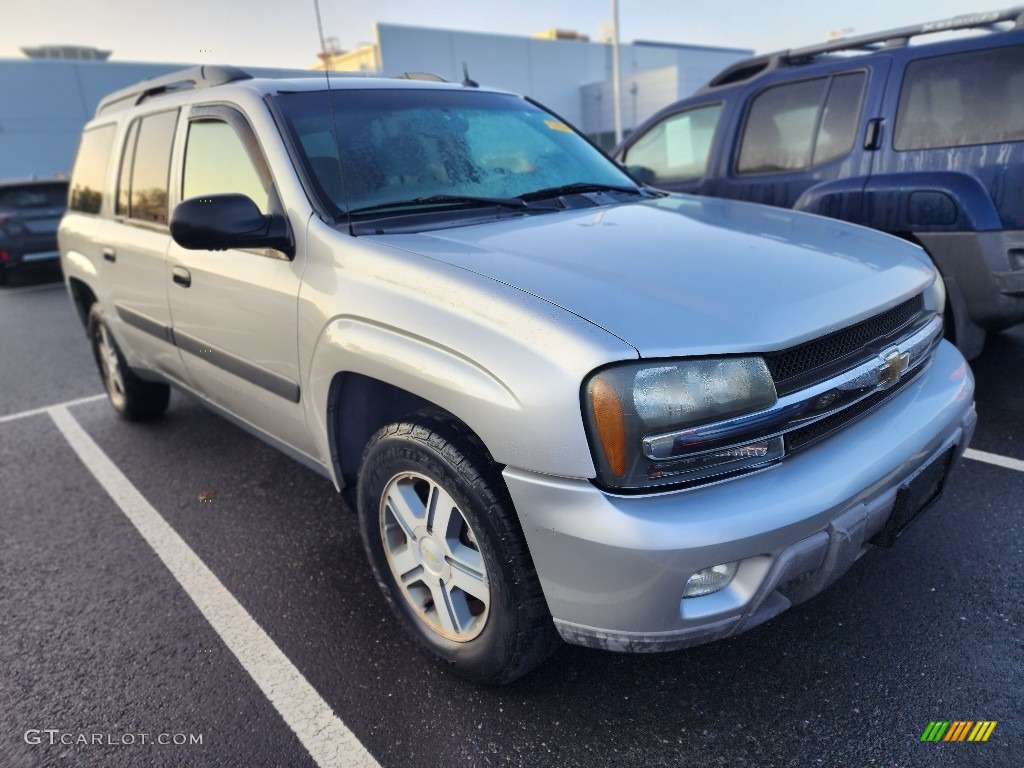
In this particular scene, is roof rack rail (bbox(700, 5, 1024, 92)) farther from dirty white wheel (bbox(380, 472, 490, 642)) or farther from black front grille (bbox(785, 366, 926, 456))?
dirty white wheel (bbox(380, 472, 490, 642))

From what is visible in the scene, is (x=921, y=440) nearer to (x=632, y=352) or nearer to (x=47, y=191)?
(x=632, y=352)

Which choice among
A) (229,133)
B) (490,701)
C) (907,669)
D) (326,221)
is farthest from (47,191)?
(907,669)

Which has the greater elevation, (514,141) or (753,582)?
(514,141)

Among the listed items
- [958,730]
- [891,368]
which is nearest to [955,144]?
[891,368]

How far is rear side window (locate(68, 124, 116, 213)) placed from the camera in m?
4.12

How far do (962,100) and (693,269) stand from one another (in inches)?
113

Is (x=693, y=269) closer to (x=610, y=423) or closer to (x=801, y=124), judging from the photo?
(x=610, y=423)

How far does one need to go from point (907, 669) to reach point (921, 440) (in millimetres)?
674

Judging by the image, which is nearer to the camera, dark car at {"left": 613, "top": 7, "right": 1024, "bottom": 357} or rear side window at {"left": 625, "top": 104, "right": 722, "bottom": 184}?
dark car at {"left": 613, "top": 7, "right": 1024, "bottom": 357}

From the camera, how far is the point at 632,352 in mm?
1631

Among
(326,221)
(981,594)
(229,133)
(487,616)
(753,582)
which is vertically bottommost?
(981,594)

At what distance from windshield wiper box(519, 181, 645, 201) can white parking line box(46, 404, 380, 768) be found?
1.82 m

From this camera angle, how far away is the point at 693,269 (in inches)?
79.5

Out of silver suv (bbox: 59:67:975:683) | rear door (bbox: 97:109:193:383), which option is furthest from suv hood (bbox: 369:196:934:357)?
rear door (bbox: 97:109:193:383)
